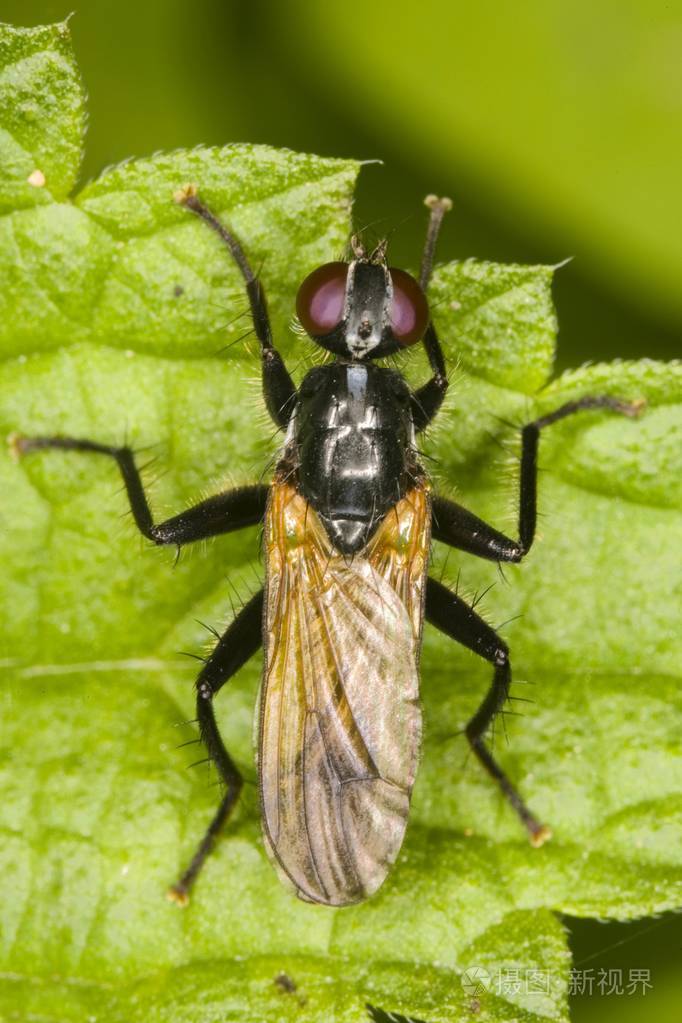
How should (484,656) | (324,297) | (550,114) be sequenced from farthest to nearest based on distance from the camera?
1. (550,114)
2. (484,656)
3. (324,297)

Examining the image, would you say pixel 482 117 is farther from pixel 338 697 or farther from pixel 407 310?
pixel 338 697

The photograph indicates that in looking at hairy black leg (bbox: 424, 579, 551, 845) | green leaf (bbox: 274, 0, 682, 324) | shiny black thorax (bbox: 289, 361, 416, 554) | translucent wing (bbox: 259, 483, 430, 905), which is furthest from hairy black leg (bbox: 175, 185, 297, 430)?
green leaf (bbox: 274, 0, 682, 324)

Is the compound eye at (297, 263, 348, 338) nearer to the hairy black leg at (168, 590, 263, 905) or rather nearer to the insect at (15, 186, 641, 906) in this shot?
the insect at (15, 186, 641, 906)

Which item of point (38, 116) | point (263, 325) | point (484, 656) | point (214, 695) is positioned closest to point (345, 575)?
point (484, 656)

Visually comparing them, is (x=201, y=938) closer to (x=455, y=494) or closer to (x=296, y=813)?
(x=296, y=813)

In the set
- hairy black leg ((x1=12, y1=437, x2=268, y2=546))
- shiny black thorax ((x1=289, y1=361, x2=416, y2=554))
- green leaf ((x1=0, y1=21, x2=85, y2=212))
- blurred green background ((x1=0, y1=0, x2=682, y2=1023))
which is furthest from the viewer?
blurred green background ((x1=0, y1=0, x2=682, y2=1023))

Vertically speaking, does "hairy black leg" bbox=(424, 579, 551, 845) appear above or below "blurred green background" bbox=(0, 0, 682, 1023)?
below

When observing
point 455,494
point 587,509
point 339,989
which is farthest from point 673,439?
point 339,989

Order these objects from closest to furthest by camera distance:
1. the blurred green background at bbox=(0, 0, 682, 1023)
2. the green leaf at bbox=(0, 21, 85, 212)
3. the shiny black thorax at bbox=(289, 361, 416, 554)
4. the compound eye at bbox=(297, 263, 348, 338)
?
the green leaf at bbox=(0, 21, 85, 212), the compound eye at bbox=(297, 263, 348, 338), the shiny black thorax at bbox=(289, 361, 416, 554), the blurred green background at bbox=(0, 0, 682, 1023)
